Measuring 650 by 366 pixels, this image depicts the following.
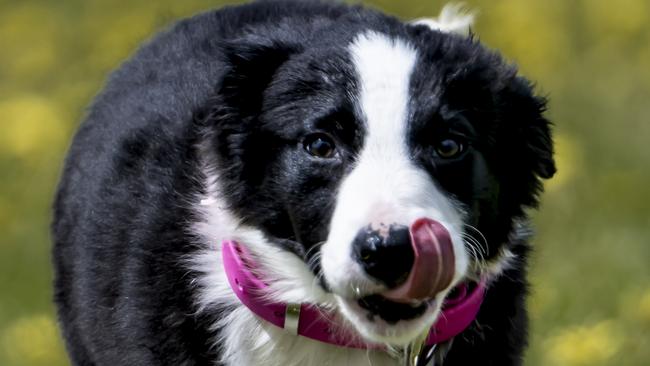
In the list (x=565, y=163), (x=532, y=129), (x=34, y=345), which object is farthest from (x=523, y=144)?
(x=565, y=163)

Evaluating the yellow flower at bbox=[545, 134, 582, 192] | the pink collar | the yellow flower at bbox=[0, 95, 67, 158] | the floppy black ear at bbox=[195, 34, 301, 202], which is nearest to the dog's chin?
the pink collar

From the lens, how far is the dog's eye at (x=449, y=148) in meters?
4.11

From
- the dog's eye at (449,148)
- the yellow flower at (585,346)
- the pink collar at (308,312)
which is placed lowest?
the yellow flower at (585,346)

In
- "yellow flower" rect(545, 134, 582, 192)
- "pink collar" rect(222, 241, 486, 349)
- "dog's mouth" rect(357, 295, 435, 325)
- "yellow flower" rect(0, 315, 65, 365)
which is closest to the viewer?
"dog's mouth" rect(357, 295, 435, 325)

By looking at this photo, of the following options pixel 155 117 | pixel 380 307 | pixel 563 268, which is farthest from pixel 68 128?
pixel 380 307

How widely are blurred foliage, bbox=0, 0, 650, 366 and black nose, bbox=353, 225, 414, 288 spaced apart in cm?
149

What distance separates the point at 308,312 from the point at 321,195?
0.41 metres

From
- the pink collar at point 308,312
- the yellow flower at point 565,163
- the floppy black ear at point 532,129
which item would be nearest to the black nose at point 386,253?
the pink collar at point 308,312

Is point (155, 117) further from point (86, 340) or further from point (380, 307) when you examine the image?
point (380, 307)

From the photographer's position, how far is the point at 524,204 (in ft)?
14.8

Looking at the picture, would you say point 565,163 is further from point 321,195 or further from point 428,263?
point 428,263

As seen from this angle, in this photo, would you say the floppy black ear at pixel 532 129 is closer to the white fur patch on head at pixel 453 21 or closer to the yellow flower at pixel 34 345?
the white fur patch on head at pixel 453 21

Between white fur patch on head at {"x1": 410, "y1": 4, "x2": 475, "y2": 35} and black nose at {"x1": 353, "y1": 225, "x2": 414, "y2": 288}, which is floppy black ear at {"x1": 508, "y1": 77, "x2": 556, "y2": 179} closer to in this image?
white fur patch on head at {"x1": 410, "y1": 4, "x2": 475, "y2": 35}

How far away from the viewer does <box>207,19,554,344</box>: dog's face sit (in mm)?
3883
